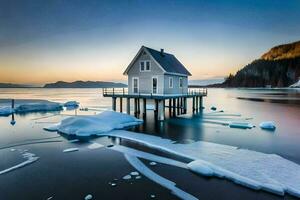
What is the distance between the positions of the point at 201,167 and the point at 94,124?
42.6 ft

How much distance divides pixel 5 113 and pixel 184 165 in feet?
124

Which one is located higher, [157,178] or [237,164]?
[237,164]

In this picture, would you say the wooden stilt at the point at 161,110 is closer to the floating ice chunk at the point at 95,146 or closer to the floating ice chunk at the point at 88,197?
the floating ice chunk at the point at 95,146

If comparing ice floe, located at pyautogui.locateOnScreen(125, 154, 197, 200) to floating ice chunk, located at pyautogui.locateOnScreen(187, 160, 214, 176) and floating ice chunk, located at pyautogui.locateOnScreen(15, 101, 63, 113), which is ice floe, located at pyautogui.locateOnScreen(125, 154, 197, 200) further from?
floating ice chunk, located at pyautogui.locateOnScreen(15, 101, 63, 113)

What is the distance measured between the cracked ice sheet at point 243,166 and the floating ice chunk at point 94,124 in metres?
6.64

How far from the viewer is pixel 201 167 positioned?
434 inches

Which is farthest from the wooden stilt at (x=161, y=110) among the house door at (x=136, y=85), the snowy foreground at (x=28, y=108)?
the snowy foreground at (x=28, y=108)

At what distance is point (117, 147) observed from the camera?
15930 mm

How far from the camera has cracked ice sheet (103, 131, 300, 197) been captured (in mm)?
9281

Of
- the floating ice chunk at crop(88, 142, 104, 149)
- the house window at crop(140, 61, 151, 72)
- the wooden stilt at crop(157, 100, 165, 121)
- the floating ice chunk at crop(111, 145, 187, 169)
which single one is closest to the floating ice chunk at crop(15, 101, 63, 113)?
the house window at crop(140, 61, 151, 72)

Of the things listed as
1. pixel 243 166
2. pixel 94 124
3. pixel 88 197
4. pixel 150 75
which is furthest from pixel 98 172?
pixel 150 75

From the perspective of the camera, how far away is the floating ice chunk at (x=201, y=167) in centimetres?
1066

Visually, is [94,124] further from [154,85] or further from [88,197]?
[88,197]

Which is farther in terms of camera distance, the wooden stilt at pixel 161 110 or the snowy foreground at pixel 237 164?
A: the wooden stilt at pixel 161 110
